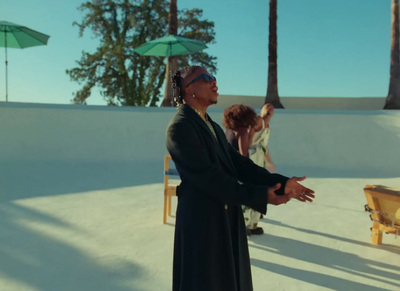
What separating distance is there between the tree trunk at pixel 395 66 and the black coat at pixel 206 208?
13.9 meters

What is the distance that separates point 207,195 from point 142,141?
8157mm

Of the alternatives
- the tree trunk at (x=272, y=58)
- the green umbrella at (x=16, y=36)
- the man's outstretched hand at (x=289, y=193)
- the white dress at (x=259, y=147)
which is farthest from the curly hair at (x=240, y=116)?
the tree trunk at (x=272, y=58)

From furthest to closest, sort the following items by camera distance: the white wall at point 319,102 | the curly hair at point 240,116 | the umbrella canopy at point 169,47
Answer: the white wall at point 319,102 < the umbrella canopy at point 169,47 < the curly hair at point 240,116

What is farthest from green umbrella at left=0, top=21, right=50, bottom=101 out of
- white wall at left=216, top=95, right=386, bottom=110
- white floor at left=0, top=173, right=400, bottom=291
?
white wall at left=216, top=95, right=386, bottom=110

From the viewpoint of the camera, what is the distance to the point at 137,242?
3957 millimetres

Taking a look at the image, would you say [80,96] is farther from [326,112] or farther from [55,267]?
[55,267]

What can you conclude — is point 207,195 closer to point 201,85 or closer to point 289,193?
point 289,193

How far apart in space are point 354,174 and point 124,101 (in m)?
16.7

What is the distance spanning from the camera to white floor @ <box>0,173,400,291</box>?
10.2 feet

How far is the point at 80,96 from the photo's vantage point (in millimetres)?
21703

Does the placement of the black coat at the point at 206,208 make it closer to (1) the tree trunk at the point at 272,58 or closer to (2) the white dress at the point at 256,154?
(2) the white dress at the point at 256,154

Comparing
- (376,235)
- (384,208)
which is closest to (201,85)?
(384,208)

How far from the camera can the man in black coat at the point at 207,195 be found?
1545mm

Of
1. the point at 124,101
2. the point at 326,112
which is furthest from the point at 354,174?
the point at 124,101
